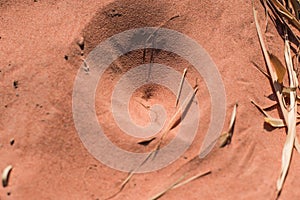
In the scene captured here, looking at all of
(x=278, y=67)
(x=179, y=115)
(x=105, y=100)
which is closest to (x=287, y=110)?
(x=278, y=67)

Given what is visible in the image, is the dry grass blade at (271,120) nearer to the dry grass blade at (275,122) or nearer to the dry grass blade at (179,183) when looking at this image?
the dry grass blade at (275,122)

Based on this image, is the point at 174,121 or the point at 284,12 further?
the point at 284,12

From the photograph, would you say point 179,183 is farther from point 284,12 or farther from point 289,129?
point 284,12

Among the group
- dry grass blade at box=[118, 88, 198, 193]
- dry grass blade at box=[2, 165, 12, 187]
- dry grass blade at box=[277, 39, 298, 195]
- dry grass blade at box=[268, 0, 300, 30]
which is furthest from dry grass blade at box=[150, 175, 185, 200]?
dry grass blade at box=[268, 0, 300, 30]

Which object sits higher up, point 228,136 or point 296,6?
point 296,6

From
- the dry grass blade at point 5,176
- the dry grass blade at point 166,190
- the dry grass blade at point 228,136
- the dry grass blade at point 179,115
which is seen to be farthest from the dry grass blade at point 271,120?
the dry grass blade at point 5,176

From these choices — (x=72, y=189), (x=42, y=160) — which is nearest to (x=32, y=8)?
(x=42, y=160)
